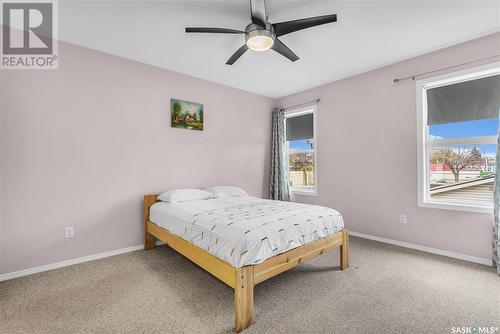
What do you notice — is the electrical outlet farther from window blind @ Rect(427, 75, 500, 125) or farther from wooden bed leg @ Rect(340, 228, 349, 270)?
window blind @ Rect(427, 75, 500, 125)

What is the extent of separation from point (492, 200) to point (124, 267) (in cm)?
444

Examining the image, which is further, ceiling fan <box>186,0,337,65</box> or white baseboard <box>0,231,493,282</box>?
white baseboard <box>0,231,493,282</box>

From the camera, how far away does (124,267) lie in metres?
2.71

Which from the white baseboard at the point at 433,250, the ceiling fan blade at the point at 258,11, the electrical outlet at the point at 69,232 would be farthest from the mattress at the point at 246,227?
the ceiling fan blade at the point at 258,11

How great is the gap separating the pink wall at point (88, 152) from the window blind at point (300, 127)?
1805 mm

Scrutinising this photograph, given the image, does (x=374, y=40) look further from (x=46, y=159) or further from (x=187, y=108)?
(x=46, y=159)

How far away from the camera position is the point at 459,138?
3002 millimetres

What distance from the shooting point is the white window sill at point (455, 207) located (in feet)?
8.86

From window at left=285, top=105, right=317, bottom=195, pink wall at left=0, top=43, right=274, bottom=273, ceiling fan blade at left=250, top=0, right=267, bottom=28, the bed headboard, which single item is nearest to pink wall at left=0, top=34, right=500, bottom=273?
pink wall at left=0, top=43, right=274, bottom=273

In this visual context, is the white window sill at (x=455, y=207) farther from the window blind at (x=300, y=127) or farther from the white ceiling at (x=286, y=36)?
the window blind at (x=300, y=127)

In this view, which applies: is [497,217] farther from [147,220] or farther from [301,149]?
[147,220]

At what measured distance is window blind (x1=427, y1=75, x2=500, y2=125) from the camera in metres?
2.77

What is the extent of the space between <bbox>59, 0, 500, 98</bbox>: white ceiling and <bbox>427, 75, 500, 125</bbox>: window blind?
0.56m

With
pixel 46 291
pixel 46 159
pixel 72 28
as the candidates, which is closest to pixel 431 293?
pixel 46 291
